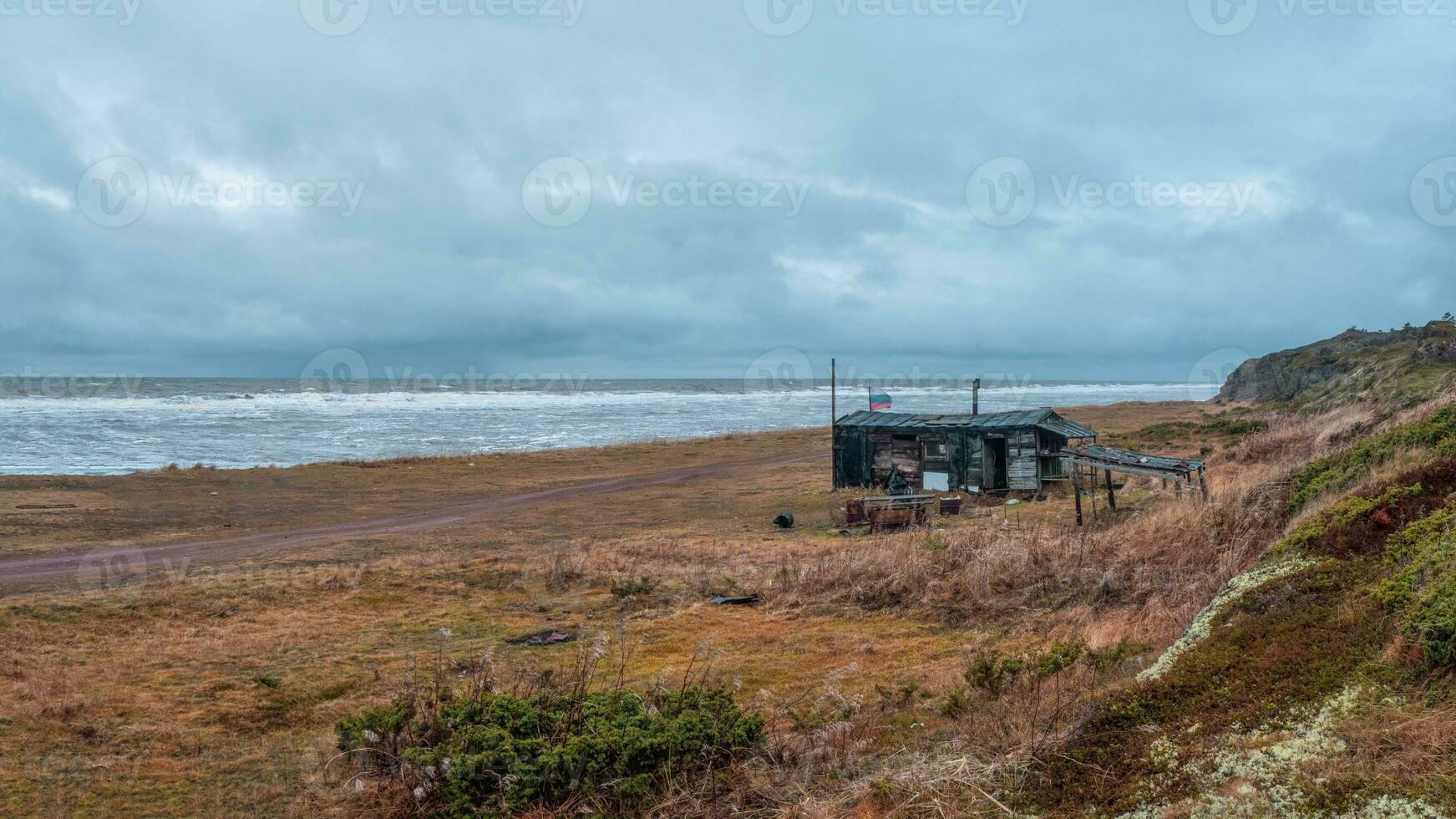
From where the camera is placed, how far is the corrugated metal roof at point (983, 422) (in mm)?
27406

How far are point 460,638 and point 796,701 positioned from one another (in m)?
6.15

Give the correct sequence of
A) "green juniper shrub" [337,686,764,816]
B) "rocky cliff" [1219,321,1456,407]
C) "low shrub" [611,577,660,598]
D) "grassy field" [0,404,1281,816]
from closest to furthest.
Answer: "green juniper shrub" [337,686,764,816], "grassy field" [0,404,1281,816], "low shrub" [611,577,660,598], "rocky cliff" [1219,321,1456,407]

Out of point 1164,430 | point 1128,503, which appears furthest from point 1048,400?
point 1128,503

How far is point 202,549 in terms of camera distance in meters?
19.8

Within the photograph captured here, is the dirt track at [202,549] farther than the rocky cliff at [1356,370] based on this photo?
No

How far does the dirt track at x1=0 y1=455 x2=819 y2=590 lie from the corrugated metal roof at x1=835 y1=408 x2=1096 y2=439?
1087 centimetres

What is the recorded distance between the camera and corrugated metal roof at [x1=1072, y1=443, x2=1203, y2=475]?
50.8 ft

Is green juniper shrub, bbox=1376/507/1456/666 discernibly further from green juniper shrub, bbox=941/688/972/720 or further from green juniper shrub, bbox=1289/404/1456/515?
green juniper shrub, bbox=1289/404/1456/515

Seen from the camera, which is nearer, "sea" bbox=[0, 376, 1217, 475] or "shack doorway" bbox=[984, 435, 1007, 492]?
"shack doorway" bbox=[984, 435, 1007, 492]

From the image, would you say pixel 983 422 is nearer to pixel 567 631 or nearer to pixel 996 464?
pixel 996 464

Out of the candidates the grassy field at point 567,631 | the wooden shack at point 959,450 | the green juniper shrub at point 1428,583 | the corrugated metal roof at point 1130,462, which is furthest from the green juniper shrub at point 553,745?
the wooden shack at point 959,450

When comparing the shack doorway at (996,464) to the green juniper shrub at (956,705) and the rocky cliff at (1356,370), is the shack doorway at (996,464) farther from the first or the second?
the green juniper shrub at (956,705)

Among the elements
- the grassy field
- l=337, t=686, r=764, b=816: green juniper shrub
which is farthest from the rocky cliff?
l=337, t=686, r=764, b=816: green juniper shrub

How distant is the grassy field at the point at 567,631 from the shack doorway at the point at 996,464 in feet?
17.4
